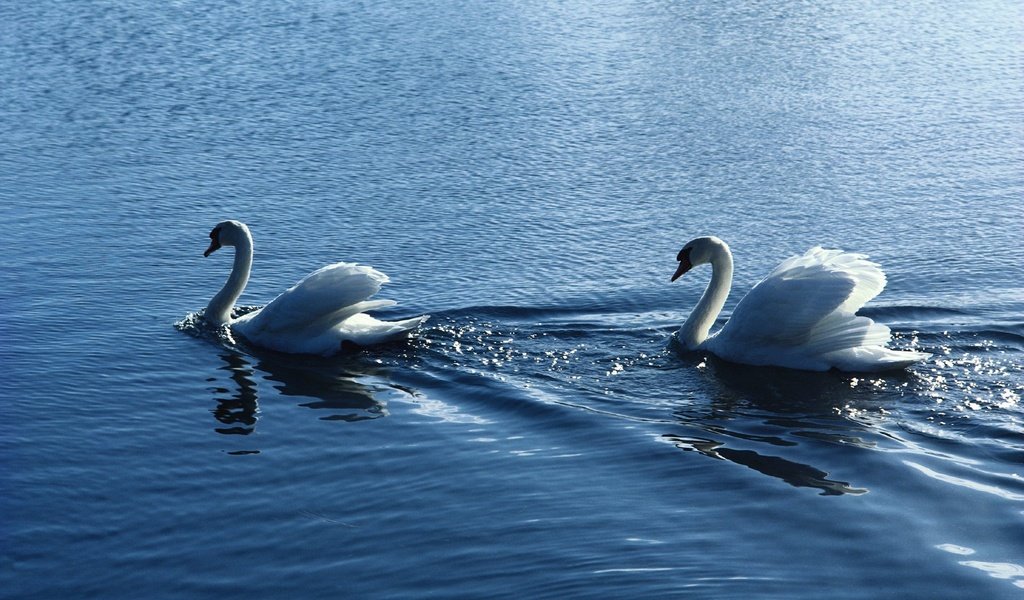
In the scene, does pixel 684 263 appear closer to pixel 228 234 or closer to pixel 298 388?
pixel 298 388

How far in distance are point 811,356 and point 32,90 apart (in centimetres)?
1391

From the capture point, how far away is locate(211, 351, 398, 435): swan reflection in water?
34.0 ft

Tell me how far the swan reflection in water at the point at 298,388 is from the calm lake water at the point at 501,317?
44mm

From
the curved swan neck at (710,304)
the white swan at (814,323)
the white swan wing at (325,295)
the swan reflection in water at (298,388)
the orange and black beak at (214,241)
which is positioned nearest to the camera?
the swan reflection in water at (298,388)

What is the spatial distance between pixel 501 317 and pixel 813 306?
282cm

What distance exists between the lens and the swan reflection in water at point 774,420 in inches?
368

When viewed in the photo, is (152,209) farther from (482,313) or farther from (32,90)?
(32,90)

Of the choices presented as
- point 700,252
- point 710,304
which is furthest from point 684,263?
point 710,304

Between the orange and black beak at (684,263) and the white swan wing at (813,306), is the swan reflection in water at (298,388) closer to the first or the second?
the orange and black beak at (684,263)

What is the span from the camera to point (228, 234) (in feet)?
42.6

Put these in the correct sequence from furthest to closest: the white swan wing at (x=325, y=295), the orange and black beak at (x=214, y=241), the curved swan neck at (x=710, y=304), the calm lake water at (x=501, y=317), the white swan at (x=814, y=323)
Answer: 1. the orange and black beak at (x=214, y=241)
2. the curved swan neck at (x=710, y=304)
3. the white swan wing at (x=325, y=295)
4. the white swan at (x=814, y=323)
5. the calm lake water at (x=501, y=317)

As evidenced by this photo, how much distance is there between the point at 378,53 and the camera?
2312cm

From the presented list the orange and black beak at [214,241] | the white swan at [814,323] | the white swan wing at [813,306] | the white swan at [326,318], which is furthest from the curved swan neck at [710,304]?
the orange and black beak at [214,241]

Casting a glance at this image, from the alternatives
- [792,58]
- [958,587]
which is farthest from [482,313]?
[792,58]
